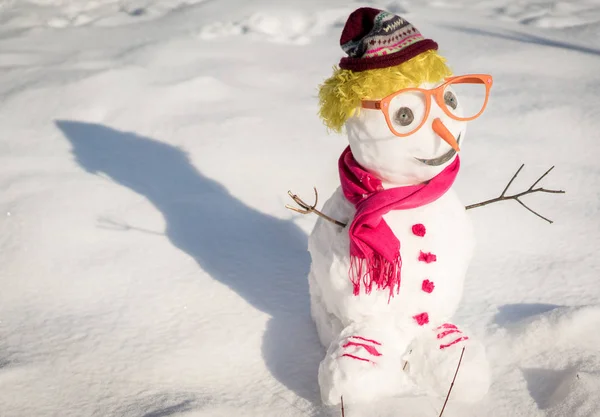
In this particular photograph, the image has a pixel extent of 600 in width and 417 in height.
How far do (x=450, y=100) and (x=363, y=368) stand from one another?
63cm

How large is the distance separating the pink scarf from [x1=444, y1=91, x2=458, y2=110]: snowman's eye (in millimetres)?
139

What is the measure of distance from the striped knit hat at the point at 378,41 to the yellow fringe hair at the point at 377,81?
16 millimetres

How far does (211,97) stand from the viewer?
10.0ft

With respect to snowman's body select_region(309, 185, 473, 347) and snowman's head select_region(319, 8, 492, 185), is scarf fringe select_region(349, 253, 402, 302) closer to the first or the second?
snowman's body select_region(309, 185, 473, 347)

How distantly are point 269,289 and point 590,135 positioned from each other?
160cm

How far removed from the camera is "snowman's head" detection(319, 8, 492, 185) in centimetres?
133

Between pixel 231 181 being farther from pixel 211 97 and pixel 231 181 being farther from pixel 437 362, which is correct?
pixel 437 362

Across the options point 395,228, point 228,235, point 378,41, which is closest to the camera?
point 378,41

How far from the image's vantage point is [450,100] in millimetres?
1401

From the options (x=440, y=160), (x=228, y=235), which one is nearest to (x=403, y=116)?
(x=440, y=160)

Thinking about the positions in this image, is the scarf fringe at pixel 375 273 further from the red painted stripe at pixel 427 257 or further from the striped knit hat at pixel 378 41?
the striped knit hat at pixel 378 41

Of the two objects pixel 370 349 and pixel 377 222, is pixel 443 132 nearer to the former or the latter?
pixel 377 222

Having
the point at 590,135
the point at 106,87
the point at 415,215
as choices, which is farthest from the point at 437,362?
the point at 106,87

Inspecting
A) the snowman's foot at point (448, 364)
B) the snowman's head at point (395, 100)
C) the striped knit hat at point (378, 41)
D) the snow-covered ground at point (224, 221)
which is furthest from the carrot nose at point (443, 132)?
the snow-covered ground at point (224, 221)
